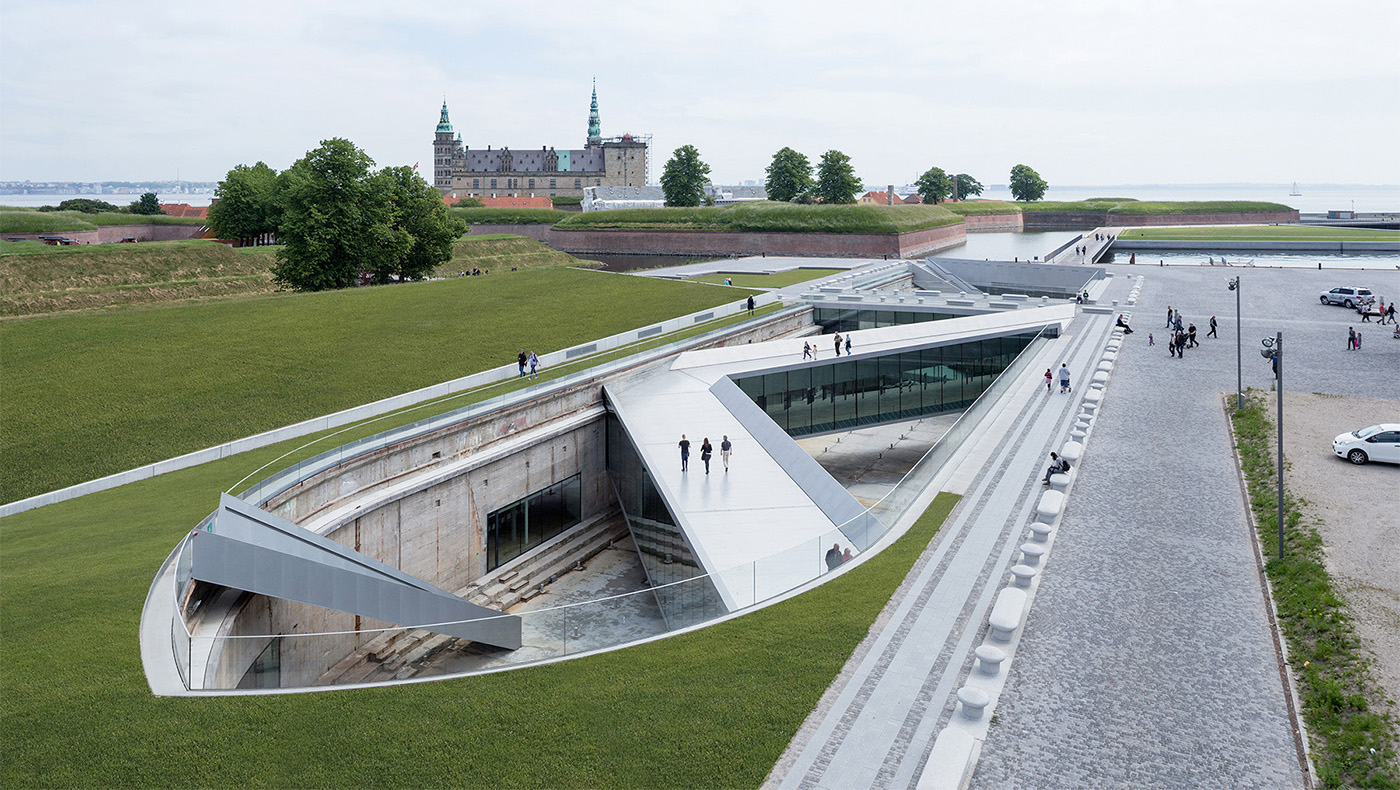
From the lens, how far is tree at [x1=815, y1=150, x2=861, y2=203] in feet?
394

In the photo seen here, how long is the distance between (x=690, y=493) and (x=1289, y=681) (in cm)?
1377

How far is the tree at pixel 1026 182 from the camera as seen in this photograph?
17562cm

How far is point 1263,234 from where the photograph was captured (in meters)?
105

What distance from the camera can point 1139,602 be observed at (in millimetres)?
15164

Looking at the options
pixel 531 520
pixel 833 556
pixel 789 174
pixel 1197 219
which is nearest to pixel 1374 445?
pixel 833 556

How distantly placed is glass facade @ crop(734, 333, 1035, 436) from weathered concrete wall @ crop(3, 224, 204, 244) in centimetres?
7976

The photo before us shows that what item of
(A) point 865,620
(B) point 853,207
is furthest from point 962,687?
(B) point 853,207

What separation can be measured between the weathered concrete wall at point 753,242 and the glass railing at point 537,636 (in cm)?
8069

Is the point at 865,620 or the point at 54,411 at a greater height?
the point at 54,411

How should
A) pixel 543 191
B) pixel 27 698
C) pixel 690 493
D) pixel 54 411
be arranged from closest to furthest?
pixel 27 698, pixel 690 493, pixel 54 411, pixel 543 191

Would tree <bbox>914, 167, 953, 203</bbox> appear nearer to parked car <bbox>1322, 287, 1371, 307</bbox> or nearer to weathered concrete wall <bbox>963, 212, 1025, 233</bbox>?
weathered concrete wall <bbox>963, 212, 1025, 233</bbox>

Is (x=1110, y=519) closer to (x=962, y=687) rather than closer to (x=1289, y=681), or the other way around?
(x=1289, y=681)

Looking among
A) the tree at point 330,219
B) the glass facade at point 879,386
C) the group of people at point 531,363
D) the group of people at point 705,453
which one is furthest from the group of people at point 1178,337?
the tree at point 330,219

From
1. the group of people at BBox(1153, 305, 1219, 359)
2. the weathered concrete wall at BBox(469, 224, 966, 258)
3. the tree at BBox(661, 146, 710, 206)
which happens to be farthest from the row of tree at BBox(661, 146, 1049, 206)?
the group of people at BBox(1153, 305, 1219, 359)
